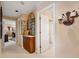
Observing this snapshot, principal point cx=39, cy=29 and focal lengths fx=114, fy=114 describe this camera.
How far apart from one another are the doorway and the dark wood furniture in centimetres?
18

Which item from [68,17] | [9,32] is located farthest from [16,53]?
[68,17]

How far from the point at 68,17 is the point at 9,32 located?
0.97m

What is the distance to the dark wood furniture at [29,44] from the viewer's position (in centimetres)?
188

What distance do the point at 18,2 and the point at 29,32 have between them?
516mm

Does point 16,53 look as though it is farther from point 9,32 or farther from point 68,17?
point 68,17

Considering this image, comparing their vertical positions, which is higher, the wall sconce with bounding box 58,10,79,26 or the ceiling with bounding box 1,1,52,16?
the ceiling with bounding box 1,1,52,16

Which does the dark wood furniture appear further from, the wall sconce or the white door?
the wall sconce

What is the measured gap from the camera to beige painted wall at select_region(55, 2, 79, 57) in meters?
1.67

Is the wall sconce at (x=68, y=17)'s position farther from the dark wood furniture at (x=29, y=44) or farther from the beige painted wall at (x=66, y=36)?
the dark wood furniture at (x=29, y=44)

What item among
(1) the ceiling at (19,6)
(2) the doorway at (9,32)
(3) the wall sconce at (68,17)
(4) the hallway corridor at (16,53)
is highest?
(1) the ceiling at (19,6)

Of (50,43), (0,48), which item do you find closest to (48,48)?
(50,43)

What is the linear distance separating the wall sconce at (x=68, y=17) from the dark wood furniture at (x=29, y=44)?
55 cm

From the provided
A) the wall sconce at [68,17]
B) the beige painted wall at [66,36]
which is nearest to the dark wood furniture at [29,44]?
the beige painted wall at [66,36]

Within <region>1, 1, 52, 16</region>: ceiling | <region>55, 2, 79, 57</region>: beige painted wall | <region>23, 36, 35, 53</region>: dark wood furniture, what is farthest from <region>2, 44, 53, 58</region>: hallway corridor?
<region>1, 1, 52, 16</region>: ceiling
